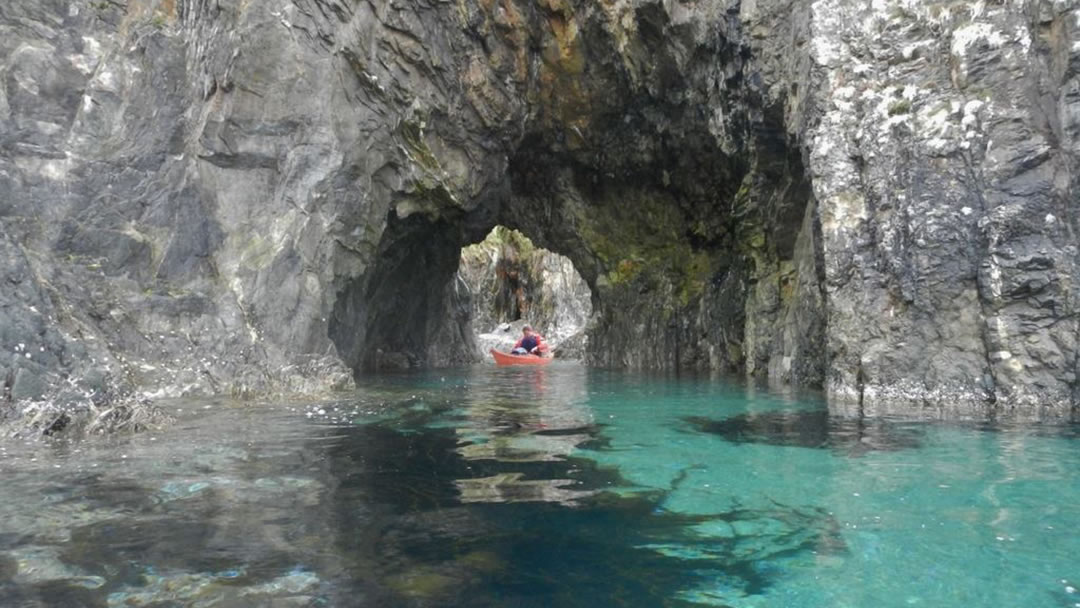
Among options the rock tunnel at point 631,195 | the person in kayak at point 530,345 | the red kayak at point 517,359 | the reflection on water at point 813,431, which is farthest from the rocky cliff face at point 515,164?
the person in kayak at point 530,345

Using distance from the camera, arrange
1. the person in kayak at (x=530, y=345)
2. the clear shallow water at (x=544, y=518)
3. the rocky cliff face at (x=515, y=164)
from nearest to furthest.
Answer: the clear shallow water at (x=544, y=518) → the rocky cliff face at (x=515, y=164) → the person in kayak at (x=530, y=345)

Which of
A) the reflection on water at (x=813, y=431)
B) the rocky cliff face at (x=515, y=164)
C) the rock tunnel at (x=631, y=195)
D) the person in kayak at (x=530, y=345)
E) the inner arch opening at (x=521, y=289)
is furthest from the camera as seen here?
the inner arch opening at (x=521, y=289)

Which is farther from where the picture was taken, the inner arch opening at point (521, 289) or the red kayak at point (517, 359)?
the inner arch opening at point (521, 289)

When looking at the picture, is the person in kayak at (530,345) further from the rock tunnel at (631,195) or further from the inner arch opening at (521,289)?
the inner arch opening at (521,289)

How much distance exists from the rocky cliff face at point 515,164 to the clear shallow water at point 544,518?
3053 millimetres

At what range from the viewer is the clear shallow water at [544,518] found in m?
3.84

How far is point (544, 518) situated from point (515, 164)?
1895 cm

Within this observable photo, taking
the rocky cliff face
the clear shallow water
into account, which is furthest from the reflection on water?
the rocky cliff face

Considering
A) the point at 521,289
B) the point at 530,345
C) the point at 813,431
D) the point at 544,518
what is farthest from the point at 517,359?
the point at 544,518

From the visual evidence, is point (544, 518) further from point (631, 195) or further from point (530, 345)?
point (530, 345)

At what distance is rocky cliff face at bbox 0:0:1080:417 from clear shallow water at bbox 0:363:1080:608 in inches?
Result: 120

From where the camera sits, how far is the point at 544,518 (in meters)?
5.14

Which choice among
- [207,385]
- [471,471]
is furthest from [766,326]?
[471,471]

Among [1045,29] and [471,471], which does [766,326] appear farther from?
[471,471]
